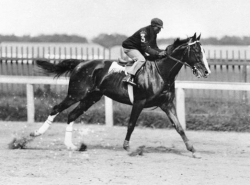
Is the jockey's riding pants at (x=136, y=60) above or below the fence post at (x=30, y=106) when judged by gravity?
above

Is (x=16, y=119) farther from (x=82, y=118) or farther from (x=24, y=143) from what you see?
(x=24, y=143)

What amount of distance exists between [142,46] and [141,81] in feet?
1.91

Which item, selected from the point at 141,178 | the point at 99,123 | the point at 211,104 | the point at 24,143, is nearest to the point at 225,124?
the point at 211,104

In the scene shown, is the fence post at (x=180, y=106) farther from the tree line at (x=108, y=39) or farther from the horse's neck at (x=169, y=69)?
the tree line at (x=108, y=39)

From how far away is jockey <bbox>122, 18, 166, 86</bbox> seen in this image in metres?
9.43

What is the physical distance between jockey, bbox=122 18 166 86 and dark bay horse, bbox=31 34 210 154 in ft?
0.37

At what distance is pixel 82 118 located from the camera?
13094 mm

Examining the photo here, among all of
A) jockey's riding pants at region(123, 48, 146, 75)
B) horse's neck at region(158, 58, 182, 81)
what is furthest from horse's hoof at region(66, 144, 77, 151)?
horse's neck at region(158, 58, 182, 81)

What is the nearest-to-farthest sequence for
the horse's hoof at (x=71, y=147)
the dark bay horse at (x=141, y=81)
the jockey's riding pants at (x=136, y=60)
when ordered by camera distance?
the dark bay horse at (x=141, y=81)
the jockey's riding pants at (x=136, y=60)
the horse's hoof at (x=71, y=147)

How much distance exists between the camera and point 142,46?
31.2 ft

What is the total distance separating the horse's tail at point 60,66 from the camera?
10.7 meters

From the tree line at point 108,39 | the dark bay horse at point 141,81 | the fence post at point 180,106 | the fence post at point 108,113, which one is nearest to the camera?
the dark bay horse at point 141,81

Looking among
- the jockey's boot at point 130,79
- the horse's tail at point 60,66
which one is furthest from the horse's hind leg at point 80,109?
the jockey's boot at point 130,79

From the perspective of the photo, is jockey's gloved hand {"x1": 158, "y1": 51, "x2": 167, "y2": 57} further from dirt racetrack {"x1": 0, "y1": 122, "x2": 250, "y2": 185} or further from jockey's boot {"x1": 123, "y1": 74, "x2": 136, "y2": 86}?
dirt racetrack {"x1": 0, "y1": 122, "x2": 250, "y2": 185}
